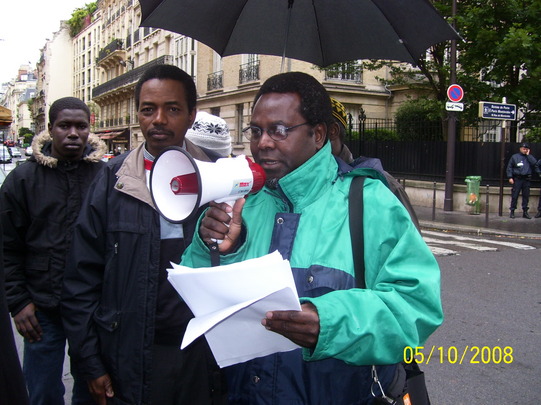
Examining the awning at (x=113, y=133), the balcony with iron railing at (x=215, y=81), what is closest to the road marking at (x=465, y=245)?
the balcony with iron railing at (x=215, y=81)

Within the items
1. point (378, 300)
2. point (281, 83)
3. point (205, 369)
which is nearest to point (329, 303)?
point (378, 300)

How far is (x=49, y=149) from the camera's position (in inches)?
118

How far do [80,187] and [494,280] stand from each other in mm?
6250

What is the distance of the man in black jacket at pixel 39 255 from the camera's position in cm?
270

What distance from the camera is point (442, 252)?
9406 millimetres

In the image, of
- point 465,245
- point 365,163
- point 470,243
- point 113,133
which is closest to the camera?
point 365,163

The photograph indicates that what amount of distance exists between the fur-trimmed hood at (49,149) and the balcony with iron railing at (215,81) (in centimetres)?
2485

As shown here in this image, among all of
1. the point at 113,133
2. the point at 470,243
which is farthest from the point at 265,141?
the point at 113,133

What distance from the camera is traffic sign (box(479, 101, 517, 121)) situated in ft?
42.2

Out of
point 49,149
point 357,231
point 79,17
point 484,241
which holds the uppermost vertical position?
point 79,17

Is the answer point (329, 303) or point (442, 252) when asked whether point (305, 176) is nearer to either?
point (329, 303)

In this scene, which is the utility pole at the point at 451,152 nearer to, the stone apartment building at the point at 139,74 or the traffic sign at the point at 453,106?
the traffic sign at the point at 453,106
